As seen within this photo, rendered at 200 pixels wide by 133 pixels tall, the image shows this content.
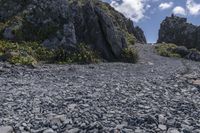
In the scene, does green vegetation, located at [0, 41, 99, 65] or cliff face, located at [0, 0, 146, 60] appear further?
cliff face, located at [0, 0, 146, 60]

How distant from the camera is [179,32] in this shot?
95.2m

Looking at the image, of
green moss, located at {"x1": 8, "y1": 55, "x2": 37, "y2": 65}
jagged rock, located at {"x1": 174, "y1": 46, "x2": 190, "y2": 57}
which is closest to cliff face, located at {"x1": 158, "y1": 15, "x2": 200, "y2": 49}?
jagged rock, located at {"x1": 174, "y1": 46, "x2": 190, "y2": 57}

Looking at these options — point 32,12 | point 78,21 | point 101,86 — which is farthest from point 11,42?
point 101,86

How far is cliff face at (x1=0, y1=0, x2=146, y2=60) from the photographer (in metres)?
35.7

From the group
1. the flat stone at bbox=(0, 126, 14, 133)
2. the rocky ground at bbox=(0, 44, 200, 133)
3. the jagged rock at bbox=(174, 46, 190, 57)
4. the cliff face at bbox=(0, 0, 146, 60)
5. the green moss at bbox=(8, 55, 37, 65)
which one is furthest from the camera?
the jagged rock at bbox=(174, 46, 190, 57)

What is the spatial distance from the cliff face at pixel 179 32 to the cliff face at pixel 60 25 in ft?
158

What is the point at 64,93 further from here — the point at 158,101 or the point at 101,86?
the point at 158,101

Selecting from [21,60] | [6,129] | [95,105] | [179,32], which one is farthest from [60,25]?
[179,32]

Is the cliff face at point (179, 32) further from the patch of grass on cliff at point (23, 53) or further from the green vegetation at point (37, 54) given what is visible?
the patch of grass on cliff at point (23, 53)

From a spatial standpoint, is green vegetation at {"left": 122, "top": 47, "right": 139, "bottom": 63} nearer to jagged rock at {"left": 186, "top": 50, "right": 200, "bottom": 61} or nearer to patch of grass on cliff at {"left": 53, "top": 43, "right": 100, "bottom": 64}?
patch of grass on cliff at {"left": 53, "top": 43, "right": 100, "bottom": 64}

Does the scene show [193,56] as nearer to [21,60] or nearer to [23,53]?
[23,53]

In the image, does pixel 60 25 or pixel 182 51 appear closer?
pixel 60 25

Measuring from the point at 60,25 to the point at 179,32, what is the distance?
205 ft

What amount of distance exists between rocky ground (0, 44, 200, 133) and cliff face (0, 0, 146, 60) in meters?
12.7
